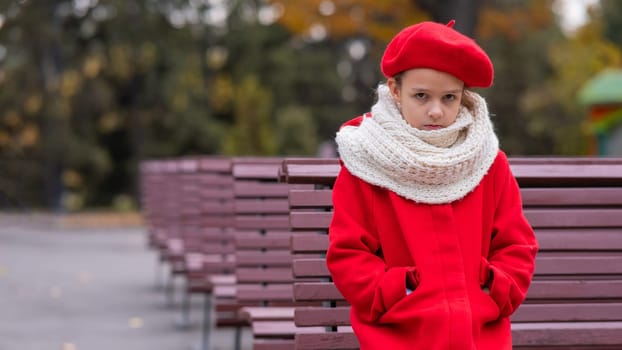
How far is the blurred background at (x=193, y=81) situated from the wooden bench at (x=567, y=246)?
20183 millimetres

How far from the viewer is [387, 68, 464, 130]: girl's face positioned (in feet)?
11.1

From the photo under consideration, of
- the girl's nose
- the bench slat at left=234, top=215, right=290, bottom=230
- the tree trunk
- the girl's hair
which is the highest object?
the tree trunk

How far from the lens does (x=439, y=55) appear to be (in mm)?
3371

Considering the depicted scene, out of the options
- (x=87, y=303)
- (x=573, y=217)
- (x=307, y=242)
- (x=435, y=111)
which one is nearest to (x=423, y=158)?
(x=435, y=111)

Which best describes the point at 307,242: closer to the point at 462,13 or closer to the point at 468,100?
the point at 468,100

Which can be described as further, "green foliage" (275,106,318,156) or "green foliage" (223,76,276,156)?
"green foliage" (275,106,318,156)

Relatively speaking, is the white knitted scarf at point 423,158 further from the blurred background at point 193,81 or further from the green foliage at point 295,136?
the green foliage at point 295,136

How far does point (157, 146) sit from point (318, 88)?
8.01 metres

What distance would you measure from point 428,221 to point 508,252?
0.84 ft

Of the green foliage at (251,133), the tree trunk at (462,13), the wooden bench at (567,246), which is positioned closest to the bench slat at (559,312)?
the wooden bench at (567,246)

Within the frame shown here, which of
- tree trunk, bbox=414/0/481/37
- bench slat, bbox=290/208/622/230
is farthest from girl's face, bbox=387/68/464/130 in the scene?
tree trunk, bbox=414/0/481/37

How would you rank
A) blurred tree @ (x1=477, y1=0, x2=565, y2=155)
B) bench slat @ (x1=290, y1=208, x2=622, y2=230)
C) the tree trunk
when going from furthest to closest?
1. blurred tree @ (x1=477, y1=0, x2=565, y2=155)
2. the tree trunk
3. bench slat @ (x1=290, y1=208, x2=622, y2=230)

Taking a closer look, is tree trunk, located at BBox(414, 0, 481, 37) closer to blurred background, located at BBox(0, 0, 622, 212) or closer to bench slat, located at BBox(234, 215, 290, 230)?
blurred background, located at BBox(0, 0, 622, 212)

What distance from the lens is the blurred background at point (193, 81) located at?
30703 millimetres
